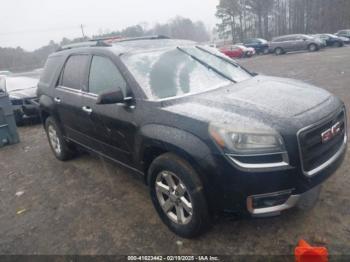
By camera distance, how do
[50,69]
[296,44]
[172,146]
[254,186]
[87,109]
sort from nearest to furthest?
[254,186]
[172,146]
[87,109]
[50,69]
[296,44]

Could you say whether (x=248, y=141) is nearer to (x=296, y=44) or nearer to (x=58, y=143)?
(x=58, y=143)

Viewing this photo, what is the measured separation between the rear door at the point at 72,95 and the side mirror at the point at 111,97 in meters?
1.12

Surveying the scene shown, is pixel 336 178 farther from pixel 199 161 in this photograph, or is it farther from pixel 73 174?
pixel 73 174

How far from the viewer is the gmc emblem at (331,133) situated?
2.78 m

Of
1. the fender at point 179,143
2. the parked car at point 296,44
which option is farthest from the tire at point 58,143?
the parked car at point 296,44

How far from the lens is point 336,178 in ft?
12.7

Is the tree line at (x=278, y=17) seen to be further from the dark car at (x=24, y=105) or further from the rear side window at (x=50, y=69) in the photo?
the rear side window at (x=50, y=69)

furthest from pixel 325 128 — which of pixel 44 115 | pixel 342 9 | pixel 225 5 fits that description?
pixel 225 5

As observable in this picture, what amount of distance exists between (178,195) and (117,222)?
970 mm

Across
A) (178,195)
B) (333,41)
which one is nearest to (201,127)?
(178,195)

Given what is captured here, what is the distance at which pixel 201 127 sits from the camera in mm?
2666

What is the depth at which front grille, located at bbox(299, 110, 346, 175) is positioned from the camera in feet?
8.43

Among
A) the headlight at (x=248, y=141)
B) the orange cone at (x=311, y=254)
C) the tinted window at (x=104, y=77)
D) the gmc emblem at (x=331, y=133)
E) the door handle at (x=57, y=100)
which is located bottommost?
the orange cone at (x=311, y=254)

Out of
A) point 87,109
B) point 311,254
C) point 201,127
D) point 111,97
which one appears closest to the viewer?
point 311,254
